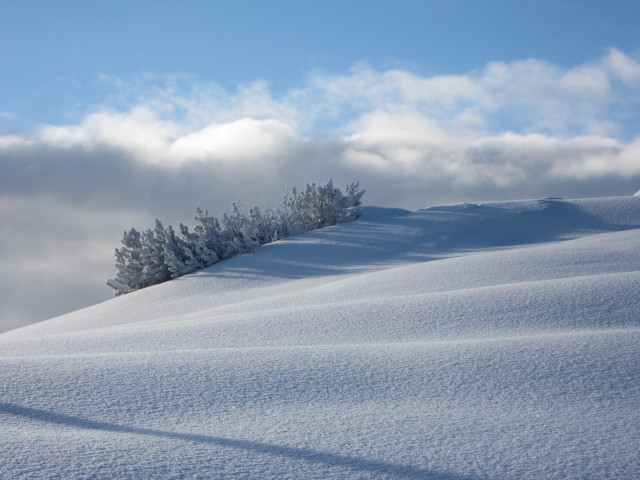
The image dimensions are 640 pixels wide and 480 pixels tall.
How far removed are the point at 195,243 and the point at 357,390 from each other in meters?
7.03

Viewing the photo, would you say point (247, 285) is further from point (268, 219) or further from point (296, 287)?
point (268, 219)

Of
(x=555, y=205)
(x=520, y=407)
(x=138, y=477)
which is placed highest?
(x=555, y=205)

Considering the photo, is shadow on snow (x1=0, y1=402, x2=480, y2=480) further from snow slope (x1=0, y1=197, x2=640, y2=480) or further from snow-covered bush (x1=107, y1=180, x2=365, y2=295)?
snow-covered bush (x1=107, y1=180, x2=365, y2=295)

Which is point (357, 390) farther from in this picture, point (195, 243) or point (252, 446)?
point (195, 243)

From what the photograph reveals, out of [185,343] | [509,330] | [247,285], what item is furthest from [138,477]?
[247,285]

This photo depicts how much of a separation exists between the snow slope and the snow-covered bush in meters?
3.68

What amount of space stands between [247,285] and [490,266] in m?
3.34

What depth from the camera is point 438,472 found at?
2.30 m

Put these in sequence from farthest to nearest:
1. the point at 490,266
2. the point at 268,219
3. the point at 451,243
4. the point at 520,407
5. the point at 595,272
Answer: the point at 268,219 < the point at 451,243 < the point at 490,266 < the point at 595,272 < the point at 520,407

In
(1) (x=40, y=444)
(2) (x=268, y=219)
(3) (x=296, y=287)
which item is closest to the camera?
(1) (x=40, y=444)

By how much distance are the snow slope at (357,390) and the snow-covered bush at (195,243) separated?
145 inches

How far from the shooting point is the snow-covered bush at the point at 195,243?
9.63 meters

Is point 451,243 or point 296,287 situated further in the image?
point 451,243

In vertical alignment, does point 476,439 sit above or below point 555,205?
below
